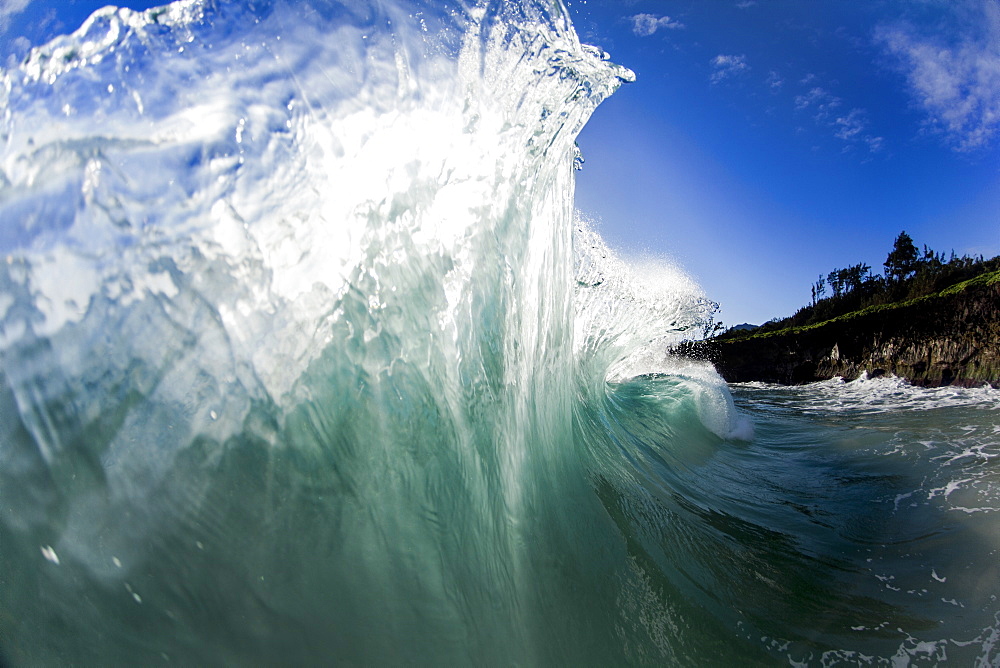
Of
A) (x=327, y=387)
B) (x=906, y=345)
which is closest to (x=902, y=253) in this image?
(x=906, y=345)

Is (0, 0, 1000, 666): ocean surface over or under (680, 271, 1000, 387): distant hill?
under

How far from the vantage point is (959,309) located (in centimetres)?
1548

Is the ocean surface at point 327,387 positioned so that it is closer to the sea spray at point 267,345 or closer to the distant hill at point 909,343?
the sea spray at point 267,345

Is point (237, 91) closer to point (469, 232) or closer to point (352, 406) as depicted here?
point (469, 232)

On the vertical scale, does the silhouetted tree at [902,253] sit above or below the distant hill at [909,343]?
above

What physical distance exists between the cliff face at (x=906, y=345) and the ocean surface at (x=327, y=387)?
51.5 ft

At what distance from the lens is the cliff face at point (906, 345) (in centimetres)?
1426

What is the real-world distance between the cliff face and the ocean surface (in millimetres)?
15710

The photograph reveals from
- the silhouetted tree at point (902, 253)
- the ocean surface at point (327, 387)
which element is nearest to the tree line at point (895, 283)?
the silhouetted tree at point (902, 253)

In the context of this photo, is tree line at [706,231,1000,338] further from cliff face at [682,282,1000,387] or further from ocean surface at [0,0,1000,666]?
ocean surface at [0,0,1000,666]

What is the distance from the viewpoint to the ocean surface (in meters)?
1.66

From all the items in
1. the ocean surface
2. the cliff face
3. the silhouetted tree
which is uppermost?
the silhouetted tree

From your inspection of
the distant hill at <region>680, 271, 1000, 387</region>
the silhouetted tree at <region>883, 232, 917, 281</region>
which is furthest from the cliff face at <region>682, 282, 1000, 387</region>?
the silhouetted tree at <region>883, 232, 917, 281</region>

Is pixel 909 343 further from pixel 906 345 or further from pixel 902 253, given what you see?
pixel 902 253
